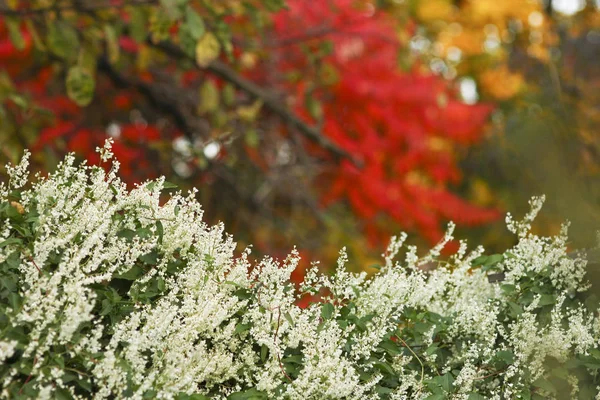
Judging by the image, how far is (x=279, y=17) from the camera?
7230mm

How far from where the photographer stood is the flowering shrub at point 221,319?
1743 mm

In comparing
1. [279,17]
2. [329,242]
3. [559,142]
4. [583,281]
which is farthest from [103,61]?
[583,281]

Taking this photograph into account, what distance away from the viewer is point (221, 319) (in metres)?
1.96

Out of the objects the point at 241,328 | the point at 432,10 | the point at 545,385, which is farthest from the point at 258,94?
the point at 432,10

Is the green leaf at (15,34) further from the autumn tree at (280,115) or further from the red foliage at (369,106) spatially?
the red foliage at (369,106)

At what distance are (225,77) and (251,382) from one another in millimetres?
3721

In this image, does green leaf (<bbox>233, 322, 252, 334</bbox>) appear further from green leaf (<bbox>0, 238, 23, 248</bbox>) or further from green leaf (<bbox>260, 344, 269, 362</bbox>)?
green leaf (<bbox>0, 238, 23, 248</bbox>)

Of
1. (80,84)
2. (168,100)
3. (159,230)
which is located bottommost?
(159,230)

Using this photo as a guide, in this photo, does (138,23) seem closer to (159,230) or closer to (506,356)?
(159,230)

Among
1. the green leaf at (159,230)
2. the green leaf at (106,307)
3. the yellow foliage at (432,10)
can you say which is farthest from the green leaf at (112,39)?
the yellow foliage at (432,10)

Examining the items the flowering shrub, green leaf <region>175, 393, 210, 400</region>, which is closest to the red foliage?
the flowering shrub

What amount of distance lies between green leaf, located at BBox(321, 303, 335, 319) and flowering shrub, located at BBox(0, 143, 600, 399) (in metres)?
0.03

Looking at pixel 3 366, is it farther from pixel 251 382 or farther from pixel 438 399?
pixel 438 399

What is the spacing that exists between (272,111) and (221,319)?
4.17 metres
